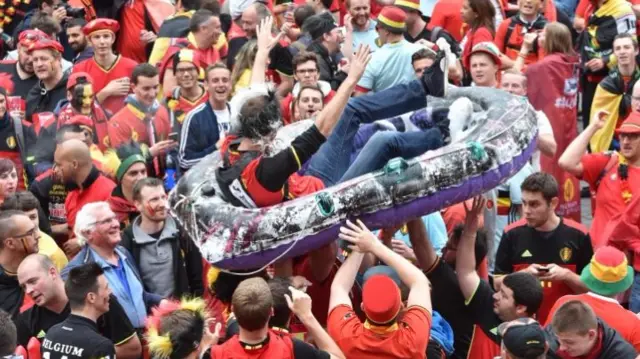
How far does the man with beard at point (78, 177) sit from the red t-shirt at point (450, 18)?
5.46 m

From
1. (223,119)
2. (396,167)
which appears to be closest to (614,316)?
(396,167)

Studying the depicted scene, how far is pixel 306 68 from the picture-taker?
1162 cm

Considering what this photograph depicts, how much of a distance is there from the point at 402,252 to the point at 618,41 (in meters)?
5.02

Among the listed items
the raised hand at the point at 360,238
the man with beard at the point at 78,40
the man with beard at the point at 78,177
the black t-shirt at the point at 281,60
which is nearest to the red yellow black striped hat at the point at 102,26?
the man with beard at the point at 78,40

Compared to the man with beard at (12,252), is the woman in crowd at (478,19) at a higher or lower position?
lower

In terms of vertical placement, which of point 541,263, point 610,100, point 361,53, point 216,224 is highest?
point 361,53

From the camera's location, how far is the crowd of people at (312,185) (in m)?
7.31

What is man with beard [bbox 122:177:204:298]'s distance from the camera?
29.4 ft

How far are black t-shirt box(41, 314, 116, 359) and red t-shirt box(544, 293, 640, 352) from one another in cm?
255

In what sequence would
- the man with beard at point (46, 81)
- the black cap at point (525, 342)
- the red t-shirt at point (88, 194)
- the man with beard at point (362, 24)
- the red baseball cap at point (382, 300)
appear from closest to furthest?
the black cap at point (525, 342) → the red baseball cap at point (382, 300) → the red t-shirt at point (88, 194) → the man with beard at point (46, 81) → the man with beard at point (362, 24)

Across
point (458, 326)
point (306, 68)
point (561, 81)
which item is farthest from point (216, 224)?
point (561, 81)

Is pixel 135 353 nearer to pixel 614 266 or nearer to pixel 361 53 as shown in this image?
pixel 361 53

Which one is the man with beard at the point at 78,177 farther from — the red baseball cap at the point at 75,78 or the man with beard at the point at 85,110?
the red baseball cap at the point at 75,78

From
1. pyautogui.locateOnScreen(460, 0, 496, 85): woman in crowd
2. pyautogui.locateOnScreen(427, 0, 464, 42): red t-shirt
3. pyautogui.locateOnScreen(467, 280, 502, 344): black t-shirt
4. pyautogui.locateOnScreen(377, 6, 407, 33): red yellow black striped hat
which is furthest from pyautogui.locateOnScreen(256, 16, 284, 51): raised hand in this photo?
pyautogui.locateOnScreen(427, 0, 464, 42): red t-shirt
